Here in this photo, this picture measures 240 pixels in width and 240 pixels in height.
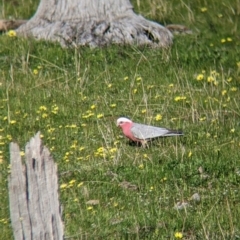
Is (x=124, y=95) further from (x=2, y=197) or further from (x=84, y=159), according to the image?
(x=2, y=197)

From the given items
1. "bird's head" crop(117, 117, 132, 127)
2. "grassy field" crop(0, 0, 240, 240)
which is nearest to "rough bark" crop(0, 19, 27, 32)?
"grassy field" crop(0, 0, 240, 240)

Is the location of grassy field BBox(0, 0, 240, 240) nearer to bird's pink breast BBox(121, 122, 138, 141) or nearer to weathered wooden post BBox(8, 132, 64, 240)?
bird's pink breast BBox(121, 122, 138, 141)

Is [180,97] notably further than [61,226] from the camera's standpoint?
Yes

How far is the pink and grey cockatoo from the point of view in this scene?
9.47m

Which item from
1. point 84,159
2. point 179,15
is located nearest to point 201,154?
point 84,159

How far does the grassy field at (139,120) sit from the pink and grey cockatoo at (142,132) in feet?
0.39

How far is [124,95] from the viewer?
36.8 feet

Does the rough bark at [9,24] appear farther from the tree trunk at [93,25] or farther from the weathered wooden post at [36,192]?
the weathered wooden post at [36,192]

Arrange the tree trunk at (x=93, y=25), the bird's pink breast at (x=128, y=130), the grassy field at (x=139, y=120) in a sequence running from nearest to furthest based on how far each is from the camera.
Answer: the grassy field at (x=139, y=120), the bird's pink breast at (x=128, y=130), the tree trunk at (x=93, y=25)

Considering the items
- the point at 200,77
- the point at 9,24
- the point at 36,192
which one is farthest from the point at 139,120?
the point at 36,192

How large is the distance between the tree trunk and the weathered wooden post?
7.06m

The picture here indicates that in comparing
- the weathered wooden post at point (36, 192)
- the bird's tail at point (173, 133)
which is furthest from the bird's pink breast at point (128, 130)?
the weathered wooden post at point (36, 192)

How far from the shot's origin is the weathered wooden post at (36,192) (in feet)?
18.6

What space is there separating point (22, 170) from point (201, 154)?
3773 mm
